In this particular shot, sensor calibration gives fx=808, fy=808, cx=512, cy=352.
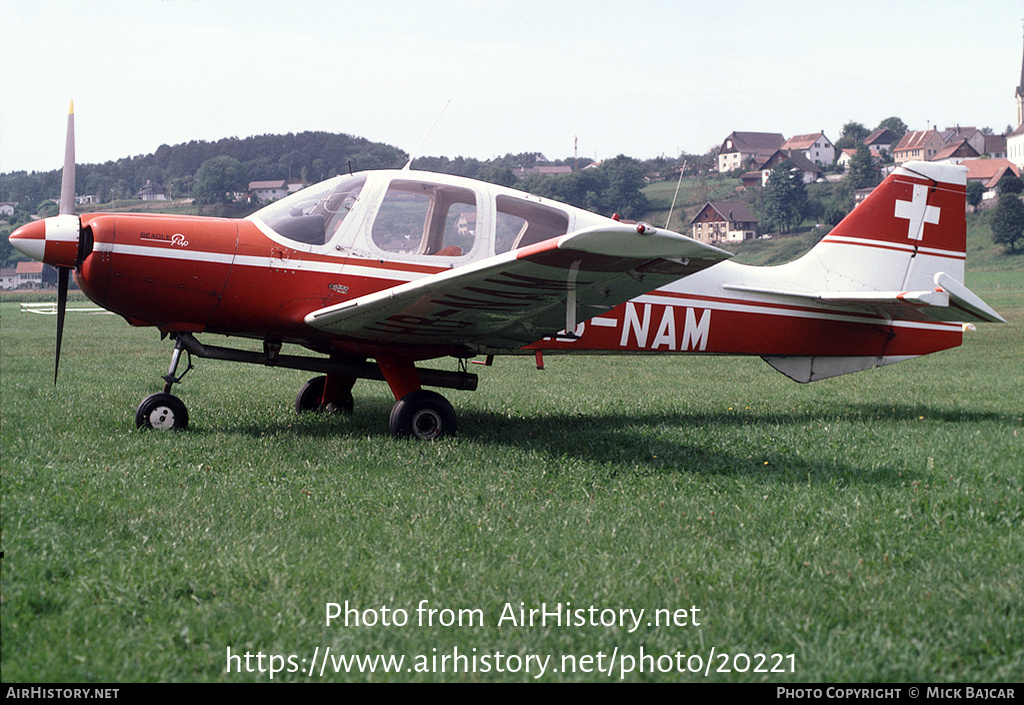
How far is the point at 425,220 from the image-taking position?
7.36 metres

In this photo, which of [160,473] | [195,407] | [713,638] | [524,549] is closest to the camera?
[713,638]

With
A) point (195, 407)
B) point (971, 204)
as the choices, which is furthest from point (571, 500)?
point (971, 204)

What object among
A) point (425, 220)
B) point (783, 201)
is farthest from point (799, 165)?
point (425, 220)

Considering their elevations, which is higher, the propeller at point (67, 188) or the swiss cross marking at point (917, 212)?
the swiss cross marking at point (917, 212)

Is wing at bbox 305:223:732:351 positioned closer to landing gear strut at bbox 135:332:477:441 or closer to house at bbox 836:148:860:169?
landing gear strut at bbox 135:332:477:441

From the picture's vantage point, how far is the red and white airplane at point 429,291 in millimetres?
6227

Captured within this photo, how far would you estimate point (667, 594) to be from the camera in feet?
11.4

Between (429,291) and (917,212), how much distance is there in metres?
6.31

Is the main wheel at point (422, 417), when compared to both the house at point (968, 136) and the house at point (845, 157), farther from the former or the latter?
the house at point (968, 136)

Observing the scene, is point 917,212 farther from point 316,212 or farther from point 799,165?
point 799,165

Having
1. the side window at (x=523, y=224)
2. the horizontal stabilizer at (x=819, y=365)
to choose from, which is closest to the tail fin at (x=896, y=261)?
the horizontal stabilizer at (x=819, y=365)

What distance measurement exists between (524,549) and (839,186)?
12330 cm

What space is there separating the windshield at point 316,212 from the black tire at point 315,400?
201cm

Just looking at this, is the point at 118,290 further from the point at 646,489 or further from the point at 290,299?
the point at 646,489
